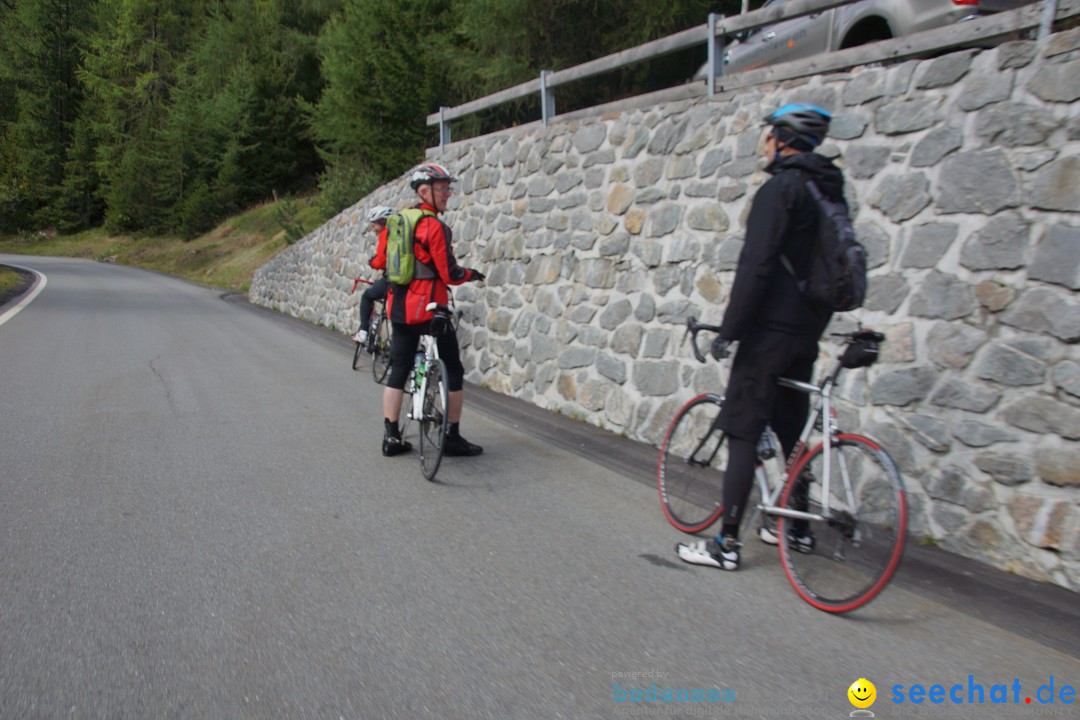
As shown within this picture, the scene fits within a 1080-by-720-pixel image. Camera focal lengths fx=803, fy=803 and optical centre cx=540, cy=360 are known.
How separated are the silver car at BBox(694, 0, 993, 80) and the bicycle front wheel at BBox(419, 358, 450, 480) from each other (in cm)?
329

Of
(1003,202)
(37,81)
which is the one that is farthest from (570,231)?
(37,81)

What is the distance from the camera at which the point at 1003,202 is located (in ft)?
13.5

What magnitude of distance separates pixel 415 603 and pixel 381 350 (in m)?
6.36

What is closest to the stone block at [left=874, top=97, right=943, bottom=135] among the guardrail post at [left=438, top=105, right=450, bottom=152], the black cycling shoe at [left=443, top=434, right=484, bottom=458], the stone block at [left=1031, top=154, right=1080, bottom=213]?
the stone block at [left=1031, top=154, right=1080, bottom=213]

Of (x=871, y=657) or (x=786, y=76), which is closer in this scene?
(x=871, y=657)

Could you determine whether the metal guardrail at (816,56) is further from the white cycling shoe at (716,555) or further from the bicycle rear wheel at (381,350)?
the bicycle rear wheel at (381,350)

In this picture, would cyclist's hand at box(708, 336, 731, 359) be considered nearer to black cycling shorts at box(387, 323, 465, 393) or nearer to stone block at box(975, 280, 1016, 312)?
stone block at box(975, 280, 1016, 312)

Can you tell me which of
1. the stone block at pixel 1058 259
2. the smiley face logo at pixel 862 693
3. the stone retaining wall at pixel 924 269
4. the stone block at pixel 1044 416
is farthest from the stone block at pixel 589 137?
the smiley face logo at pixel 862 693

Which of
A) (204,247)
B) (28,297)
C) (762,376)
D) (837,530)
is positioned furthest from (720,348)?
(204,247)

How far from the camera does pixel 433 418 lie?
5.51m

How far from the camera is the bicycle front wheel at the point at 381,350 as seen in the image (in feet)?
30.5

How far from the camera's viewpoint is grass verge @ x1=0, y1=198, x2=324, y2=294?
30.9 metres

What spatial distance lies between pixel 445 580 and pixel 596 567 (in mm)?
745

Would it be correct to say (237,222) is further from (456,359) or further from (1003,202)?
(1003,202)
